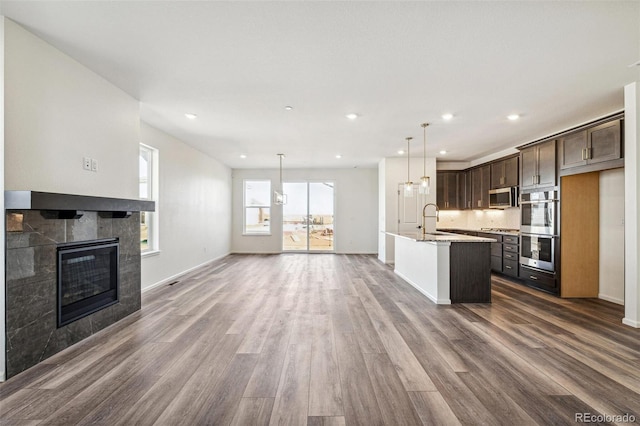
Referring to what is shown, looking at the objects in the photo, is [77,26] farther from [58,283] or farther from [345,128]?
[345,128]

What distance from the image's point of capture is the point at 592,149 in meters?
4.16

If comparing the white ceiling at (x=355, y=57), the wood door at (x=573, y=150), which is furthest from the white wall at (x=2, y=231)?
the wood door at (x=573, y=150)

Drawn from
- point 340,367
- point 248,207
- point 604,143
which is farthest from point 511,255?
point 248,207

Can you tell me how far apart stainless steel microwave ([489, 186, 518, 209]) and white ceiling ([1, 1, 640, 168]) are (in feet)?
4.98

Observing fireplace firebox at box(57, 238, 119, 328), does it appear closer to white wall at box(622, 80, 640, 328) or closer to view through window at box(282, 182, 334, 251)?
white wall at box(622, 80, 640, 328)

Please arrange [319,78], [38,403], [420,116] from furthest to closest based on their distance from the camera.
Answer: [420,116] → [319,78] → [38,403]

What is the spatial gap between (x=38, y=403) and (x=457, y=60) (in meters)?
4.18

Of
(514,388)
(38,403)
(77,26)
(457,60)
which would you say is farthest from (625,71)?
(38,403)

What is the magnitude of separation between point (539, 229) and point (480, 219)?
8.88 ft

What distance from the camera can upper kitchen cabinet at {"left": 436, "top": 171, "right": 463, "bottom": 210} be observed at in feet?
26.2

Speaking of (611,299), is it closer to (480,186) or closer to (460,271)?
(460,271)

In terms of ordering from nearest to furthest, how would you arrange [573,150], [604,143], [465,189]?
[604,143] → [573,150] → [465,189]

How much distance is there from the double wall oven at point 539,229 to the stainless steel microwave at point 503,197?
1.74 feet

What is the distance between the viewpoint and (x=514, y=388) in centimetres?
216
